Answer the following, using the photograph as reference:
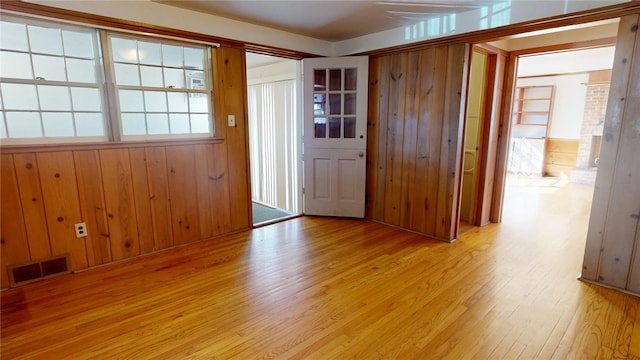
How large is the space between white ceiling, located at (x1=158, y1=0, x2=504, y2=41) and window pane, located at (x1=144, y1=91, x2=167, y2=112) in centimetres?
75

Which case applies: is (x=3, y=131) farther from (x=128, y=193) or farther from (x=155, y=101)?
(x=155, y=101)

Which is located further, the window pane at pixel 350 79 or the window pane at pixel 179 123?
the window pane at pixel 350 79

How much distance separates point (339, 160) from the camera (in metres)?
4.02

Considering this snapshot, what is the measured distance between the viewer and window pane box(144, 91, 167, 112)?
9.38ft

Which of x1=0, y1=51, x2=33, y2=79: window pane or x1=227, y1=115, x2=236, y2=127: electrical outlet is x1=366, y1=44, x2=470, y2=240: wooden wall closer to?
x1=227, y1=115, x2=236, y2=127: electrical outlet

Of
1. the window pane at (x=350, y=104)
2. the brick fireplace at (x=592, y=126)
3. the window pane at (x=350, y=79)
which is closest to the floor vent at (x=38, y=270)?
the window pane at (x=350, y=104)

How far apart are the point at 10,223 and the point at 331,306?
236cm

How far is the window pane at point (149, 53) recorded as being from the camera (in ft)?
9.13

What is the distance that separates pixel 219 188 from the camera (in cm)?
338

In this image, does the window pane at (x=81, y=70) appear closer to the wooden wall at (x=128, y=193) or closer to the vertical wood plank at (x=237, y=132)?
the wooden wall at (x=128, y=193)

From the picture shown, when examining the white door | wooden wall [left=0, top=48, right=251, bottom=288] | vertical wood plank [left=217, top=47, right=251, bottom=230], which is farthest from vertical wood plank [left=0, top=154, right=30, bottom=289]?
the white door

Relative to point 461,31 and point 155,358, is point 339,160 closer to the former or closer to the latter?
point 461,31

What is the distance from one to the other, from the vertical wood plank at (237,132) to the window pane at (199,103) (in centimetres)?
17

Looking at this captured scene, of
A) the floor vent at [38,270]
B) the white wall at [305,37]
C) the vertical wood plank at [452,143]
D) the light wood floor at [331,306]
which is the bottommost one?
the light wood floor at [331,306]
